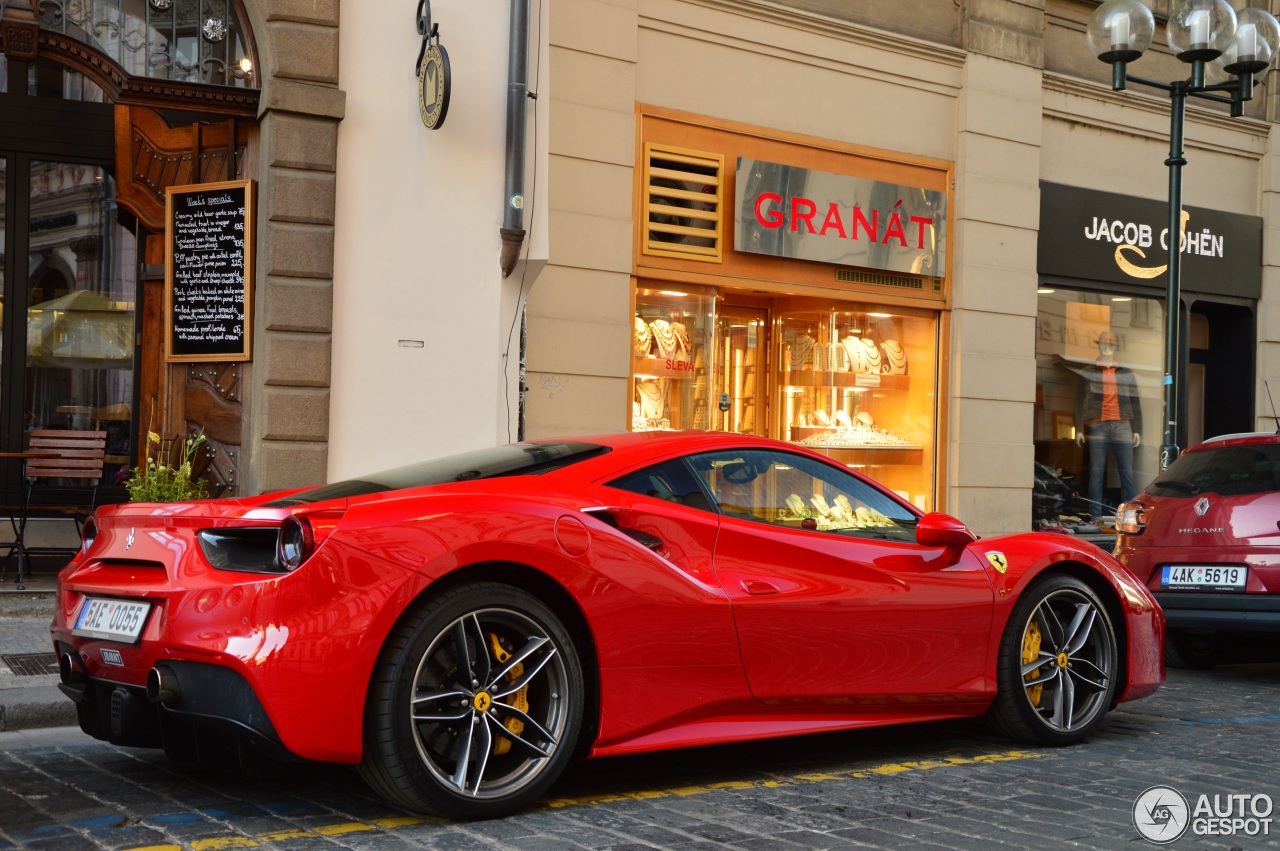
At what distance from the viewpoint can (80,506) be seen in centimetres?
1025

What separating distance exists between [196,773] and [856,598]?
8.15 ft

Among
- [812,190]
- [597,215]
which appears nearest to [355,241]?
[597,215]

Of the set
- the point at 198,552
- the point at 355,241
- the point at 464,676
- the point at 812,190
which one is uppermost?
the point at 812,190

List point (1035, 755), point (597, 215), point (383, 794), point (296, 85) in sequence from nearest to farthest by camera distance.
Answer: point (383, 794) → point (1035, 755) → point (296, 85) → point (597, 215)

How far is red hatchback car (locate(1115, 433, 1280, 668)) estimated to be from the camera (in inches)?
309

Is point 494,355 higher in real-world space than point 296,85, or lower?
lower

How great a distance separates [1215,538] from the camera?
8070 millimetres

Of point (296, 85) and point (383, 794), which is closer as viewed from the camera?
point (383, 794)

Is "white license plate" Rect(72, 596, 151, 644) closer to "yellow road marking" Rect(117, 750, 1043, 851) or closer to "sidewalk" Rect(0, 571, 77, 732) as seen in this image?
"yellow road marking" Rect(117, 750, 1043, 851)

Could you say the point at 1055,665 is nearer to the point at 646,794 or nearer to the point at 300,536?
the point at 646,794

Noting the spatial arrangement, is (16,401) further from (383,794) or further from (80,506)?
(383,794)

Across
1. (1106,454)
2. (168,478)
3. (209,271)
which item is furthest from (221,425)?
(1106,454)

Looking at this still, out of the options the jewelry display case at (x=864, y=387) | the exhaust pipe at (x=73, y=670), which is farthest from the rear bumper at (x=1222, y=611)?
the exhaust pipe at (x=73, y=670)

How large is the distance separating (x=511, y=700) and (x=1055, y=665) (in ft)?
8.82
